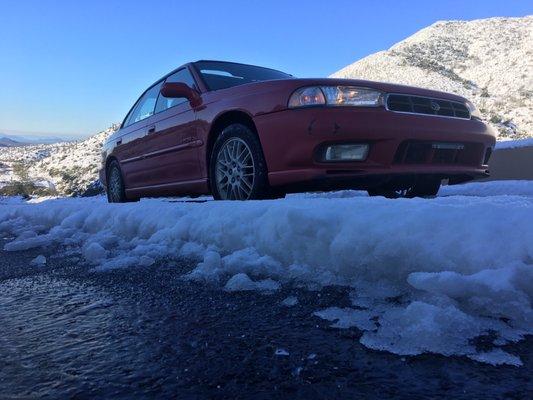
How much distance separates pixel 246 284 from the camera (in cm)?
192

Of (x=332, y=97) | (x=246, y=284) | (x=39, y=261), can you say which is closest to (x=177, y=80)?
(x=332, y=97)

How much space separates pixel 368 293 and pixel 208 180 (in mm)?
2822

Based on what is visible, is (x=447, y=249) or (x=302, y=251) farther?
(x=302, y=251)

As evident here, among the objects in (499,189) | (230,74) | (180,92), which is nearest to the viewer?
(180,92)

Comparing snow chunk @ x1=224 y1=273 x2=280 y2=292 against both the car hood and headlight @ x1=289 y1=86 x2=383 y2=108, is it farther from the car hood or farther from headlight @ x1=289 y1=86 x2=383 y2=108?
the car hood

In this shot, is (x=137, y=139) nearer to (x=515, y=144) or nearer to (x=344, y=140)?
(x=344, y=140)

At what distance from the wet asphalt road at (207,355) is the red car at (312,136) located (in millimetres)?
1675

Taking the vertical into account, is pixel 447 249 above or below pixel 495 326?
above

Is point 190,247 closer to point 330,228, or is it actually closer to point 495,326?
point 330,228

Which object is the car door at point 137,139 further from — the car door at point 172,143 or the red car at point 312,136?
the red car at point 312,136

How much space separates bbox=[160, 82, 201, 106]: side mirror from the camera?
14.2 ft

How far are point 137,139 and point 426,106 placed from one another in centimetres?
344

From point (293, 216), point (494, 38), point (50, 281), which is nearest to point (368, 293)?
point (293, 216)

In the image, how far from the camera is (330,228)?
2086 millimetres
